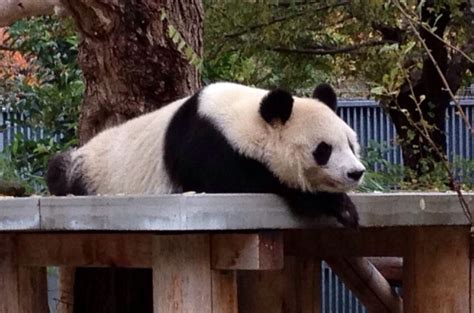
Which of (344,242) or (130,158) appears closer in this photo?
(130,158)

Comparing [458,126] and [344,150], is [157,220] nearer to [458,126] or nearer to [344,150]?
[344,150]

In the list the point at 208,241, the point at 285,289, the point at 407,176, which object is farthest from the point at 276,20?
the point at 208,241

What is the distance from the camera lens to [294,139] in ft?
11.5

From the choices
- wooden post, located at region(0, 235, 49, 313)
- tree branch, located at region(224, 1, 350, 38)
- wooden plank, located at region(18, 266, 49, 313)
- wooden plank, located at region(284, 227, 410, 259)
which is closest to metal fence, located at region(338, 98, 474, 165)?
tree branch, located at region(224, 1, 350, 38)

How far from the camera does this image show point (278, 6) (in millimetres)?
8508

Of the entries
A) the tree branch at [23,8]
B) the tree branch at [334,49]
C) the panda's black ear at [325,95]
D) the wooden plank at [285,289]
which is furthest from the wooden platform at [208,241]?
the tree branch at [334,49]

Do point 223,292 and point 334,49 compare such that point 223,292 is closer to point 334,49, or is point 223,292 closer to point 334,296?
point 334,49

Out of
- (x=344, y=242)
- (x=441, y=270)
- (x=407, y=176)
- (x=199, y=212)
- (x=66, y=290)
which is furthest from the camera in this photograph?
(x=407, y=176)

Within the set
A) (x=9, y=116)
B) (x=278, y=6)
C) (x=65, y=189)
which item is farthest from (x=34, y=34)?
(x=65, y=189)

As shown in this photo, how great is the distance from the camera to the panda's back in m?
3.89

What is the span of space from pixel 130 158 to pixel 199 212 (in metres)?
1.20

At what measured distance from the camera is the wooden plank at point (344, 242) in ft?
14.3

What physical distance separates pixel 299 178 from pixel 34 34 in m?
5.56

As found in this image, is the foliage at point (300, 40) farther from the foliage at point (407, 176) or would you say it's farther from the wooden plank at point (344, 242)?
the wooden plank at point (344, 242)
